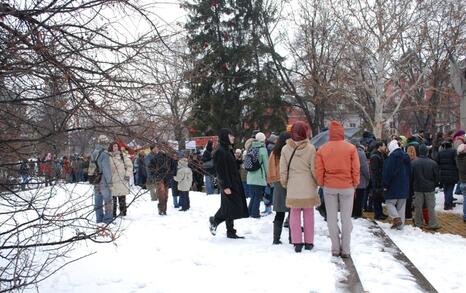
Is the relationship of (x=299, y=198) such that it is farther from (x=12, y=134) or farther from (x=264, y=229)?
(x=12, y=134)

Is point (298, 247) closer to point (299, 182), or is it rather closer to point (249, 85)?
point (299, 182)

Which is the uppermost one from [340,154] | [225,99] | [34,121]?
[225,99]

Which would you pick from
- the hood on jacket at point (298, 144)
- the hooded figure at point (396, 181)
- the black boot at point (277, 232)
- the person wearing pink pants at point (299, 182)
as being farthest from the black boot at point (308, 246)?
the hooded figure at point (396, 181)

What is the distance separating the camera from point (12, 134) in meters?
4.61

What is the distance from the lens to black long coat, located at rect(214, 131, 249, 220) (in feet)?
26.3

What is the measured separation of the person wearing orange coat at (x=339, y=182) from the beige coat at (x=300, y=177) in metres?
0.19

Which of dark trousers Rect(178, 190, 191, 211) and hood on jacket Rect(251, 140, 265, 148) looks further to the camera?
dark trousers Rect(178, 190, 191, 211)

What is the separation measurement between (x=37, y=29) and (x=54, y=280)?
3617 millimetres

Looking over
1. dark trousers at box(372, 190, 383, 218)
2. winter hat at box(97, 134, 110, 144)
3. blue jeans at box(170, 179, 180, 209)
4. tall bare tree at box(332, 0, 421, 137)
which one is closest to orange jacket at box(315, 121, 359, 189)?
winter hat at box(97, 134, 110, 144)

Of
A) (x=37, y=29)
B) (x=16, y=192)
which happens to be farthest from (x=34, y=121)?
(x=37, y=29)

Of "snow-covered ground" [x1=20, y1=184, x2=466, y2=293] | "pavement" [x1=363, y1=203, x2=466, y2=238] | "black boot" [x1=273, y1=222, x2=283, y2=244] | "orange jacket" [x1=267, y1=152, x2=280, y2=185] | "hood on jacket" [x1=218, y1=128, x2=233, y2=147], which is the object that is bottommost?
"pavement" [x1=363, y1=203, x2=466, y2=238]

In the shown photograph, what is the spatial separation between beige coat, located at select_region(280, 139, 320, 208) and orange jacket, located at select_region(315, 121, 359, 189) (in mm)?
189

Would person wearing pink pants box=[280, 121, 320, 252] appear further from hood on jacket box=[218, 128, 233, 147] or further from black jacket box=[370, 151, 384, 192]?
black jacket box=[370, 151, 384, 192]

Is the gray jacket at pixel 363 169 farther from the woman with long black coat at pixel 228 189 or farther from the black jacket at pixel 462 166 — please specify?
the woman with long black coat at pixel 228 189
